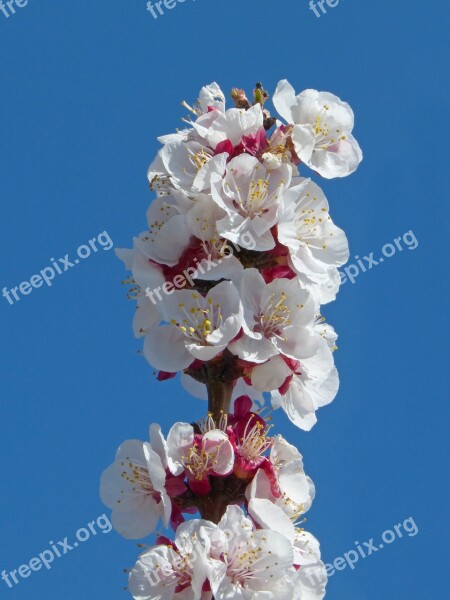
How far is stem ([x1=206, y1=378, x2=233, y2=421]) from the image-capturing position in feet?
20.4

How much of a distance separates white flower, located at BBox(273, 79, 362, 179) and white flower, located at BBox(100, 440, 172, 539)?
2430 millimetres

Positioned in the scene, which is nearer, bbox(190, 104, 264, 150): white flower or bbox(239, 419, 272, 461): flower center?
bbox(239, 419, 272, 461): flower center

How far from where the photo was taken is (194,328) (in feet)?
19.8

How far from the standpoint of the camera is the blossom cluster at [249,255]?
608 centimetres

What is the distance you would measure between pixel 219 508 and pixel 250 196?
207 cm

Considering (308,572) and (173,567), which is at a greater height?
(173,567)

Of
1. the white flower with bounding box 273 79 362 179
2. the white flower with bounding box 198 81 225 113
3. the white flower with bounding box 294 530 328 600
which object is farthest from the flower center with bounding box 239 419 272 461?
the white flower with bounding box 198 81 225 113

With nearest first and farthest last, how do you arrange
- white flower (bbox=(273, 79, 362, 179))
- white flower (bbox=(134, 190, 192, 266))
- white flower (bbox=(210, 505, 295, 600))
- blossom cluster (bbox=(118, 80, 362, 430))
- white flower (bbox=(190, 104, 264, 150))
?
white flower (bbox=(210, 505, 295, 600))
blossom cluster (bbox=(118, 80, 362, 430))
white flower (bbox=(134, 190, 192, 266))
white flower (bbox=(190, 104, 264, 150))
white flower (bbox=(273, 79, 362, 179))

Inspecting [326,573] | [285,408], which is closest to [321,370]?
[285,408]

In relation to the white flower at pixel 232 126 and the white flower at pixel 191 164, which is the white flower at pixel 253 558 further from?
the white flower at pixel 232 126

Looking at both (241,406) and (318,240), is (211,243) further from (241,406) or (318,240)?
(241,406)

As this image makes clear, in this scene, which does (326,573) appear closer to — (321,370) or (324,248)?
(321,370)

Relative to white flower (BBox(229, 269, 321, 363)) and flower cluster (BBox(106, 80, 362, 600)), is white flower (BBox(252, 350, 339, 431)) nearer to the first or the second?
flower cluster (BBox(106, 80, 362, 600))

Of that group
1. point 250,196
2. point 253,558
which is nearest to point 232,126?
point 250,196
